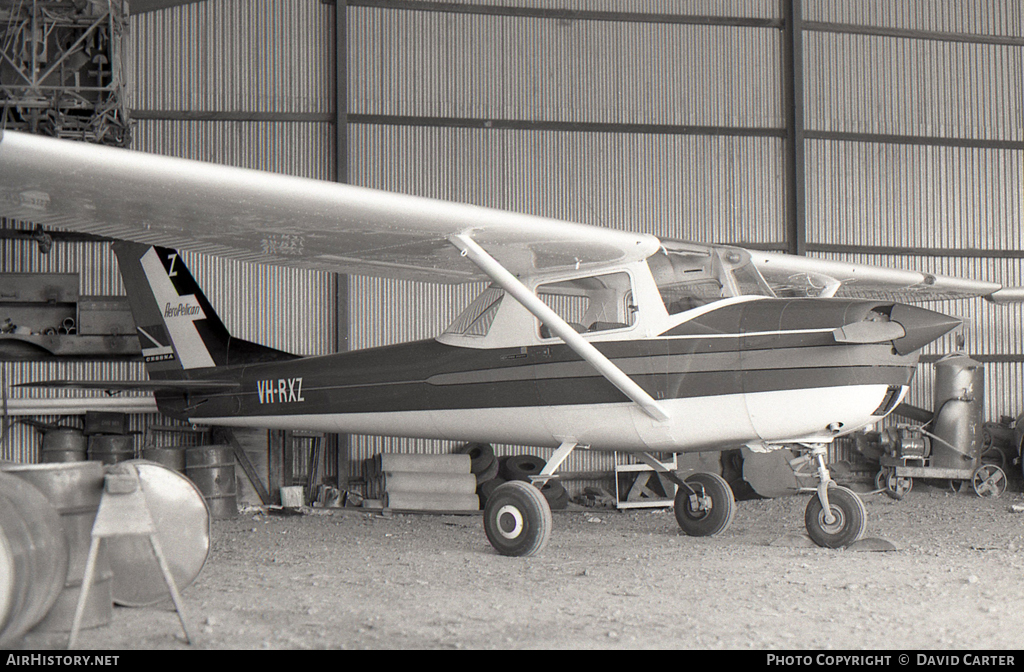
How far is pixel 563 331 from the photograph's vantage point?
616 cm

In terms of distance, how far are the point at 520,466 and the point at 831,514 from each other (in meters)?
4.61

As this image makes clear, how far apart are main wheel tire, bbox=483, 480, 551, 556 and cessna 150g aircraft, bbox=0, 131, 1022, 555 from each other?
12 mm

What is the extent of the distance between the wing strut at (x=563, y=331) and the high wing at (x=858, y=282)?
215cm

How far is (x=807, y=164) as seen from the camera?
12141 millimetres

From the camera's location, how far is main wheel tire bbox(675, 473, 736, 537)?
7387 mm

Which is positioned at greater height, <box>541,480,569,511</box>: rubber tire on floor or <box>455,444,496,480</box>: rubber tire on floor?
<box>455,444,496,480</box>: rubber tire on floor

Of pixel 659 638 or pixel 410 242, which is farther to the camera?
pixel 410 242

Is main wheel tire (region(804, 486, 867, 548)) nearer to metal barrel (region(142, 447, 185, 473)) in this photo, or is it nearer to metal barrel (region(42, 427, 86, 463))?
metal barrel (region(142, 447, 185, 473))

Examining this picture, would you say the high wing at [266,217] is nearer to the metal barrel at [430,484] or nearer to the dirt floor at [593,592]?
the dirt floor at [593,592]

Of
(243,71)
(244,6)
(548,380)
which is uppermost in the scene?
(244,6)

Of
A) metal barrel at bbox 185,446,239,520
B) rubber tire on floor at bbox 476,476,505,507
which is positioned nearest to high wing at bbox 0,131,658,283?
metal barrel at bbox 185,446,239,520

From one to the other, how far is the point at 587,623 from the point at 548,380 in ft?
9.26

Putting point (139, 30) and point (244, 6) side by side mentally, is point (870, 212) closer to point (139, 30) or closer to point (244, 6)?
point (244, 6)
